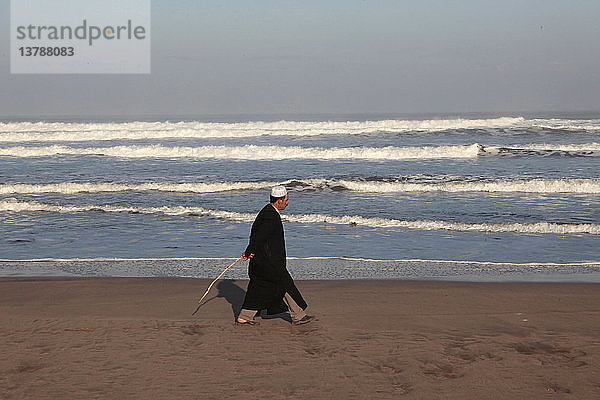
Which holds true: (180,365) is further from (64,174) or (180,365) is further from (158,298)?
(64,174)

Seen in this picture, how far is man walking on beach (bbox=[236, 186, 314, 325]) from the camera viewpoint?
18.8ft

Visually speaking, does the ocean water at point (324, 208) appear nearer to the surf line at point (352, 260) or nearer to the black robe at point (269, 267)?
the surf line at point (352, 260)

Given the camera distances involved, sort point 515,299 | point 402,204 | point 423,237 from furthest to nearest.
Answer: point 402,204 → point 423,237 → point 515,299

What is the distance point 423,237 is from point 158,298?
5.54 meters

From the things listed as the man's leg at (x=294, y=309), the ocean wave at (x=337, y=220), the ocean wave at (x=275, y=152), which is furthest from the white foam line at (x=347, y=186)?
the man's leg at (x=294, y=309)

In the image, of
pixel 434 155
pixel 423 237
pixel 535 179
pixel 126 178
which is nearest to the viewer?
pixel 423 237

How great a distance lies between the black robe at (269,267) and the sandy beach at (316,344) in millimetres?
266

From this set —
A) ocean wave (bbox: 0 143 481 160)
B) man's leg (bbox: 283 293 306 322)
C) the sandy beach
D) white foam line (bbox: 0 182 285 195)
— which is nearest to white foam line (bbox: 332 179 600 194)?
white foam line (bbox: 0 182 285 195)

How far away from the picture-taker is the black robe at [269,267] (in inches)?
226

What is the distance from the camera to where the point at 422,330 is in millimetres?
5668

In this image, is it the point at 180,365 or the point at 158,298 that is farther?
the point at 158,298

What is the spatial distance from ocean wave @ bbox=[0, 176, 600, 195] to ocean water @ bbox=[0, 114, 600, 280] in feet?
0.19

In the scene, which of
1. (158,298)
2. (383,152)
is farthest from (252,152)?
(158,298)

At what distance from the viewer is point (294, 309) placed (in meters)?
5.80
